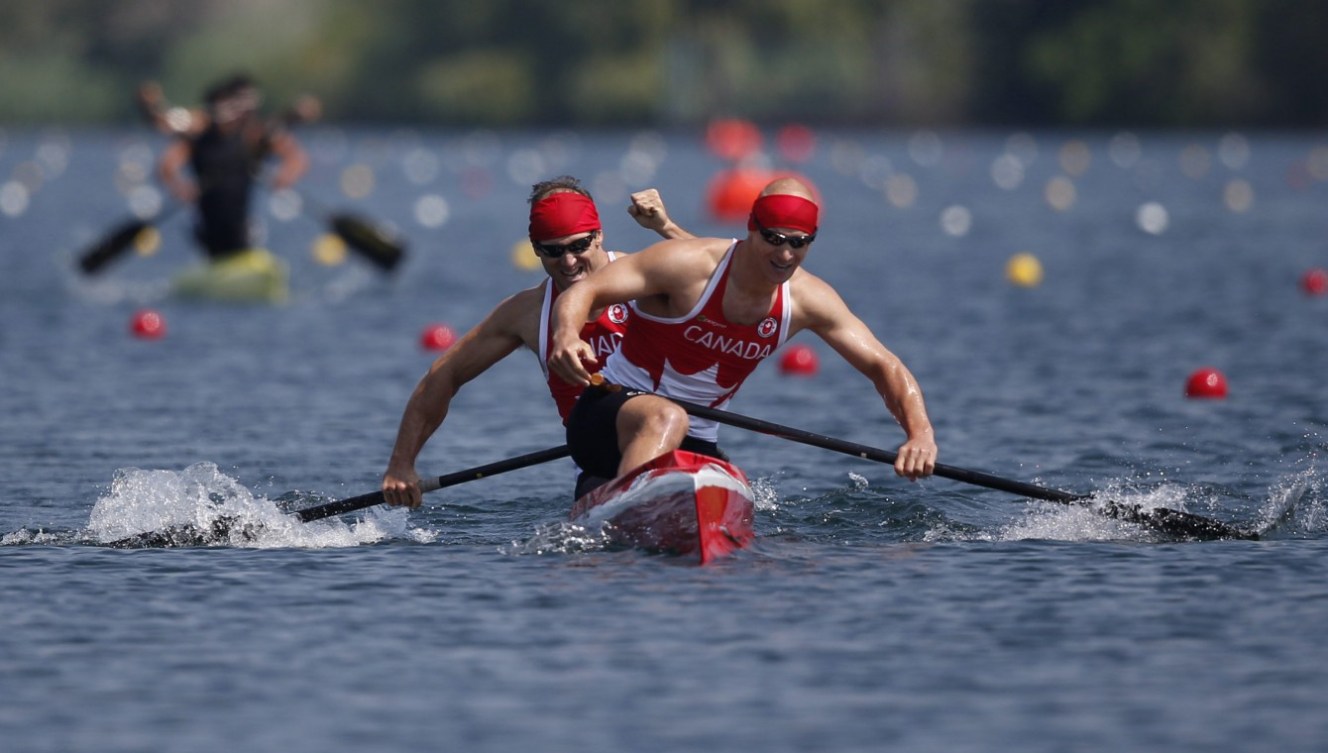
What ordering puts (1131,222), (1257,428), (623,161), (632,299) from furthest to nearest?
(623,161)
(1131,222)
(1257,428)
(632,299)

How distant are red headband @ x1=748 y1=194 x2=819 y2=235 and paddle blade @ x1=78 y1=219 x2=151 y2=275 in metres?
14.0

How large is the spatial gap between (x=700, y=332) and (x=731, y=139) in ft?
152

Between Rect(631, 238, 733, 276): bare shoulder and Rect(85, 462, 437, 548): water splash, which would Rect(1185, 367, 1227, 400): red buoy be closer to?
Rect(85, 462, 437, 548): water splash

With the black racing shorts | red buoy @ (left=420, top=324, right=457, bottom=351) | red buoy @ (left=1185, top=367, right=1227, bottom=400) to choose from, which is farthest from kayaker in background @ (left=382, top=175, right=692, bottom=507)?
red buoy @ (left=420, top=324, right=457, bottom=351)

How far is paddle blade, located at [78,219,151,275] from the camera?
21828mm

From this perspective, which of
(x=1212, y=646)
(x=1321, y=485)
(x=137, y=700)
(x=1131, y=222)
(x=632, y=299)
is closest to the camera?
(x=137, y=700)

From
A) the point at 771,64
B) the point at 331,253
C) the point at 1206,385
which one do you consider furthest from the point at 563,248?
the point at 771,64

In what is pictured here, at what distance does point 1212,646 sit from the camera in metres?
8.05

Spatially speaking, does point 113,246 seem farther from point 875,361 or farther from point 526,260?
point 875,361

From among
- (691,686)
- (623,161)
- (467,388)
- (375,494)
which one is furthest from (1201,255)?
(623,161)

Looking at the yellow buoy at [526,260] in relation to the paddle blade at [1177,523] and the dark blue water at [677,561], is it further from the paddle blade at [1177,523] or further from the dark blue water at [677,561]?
the paddle blade at [1177,523]

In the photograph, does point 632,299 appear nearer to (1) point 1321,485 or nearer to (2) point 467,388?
(1) point 1321,485

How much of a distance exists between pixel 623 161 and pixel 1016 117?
21.2 meters

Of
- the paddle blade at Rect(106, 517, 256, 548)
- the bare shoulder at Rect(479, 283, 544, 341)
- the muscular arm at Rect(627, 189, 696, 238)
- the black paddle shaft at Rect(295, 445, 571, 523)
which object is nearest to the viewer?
the bare shoulder at Rect(479, 283, 544, 341)
